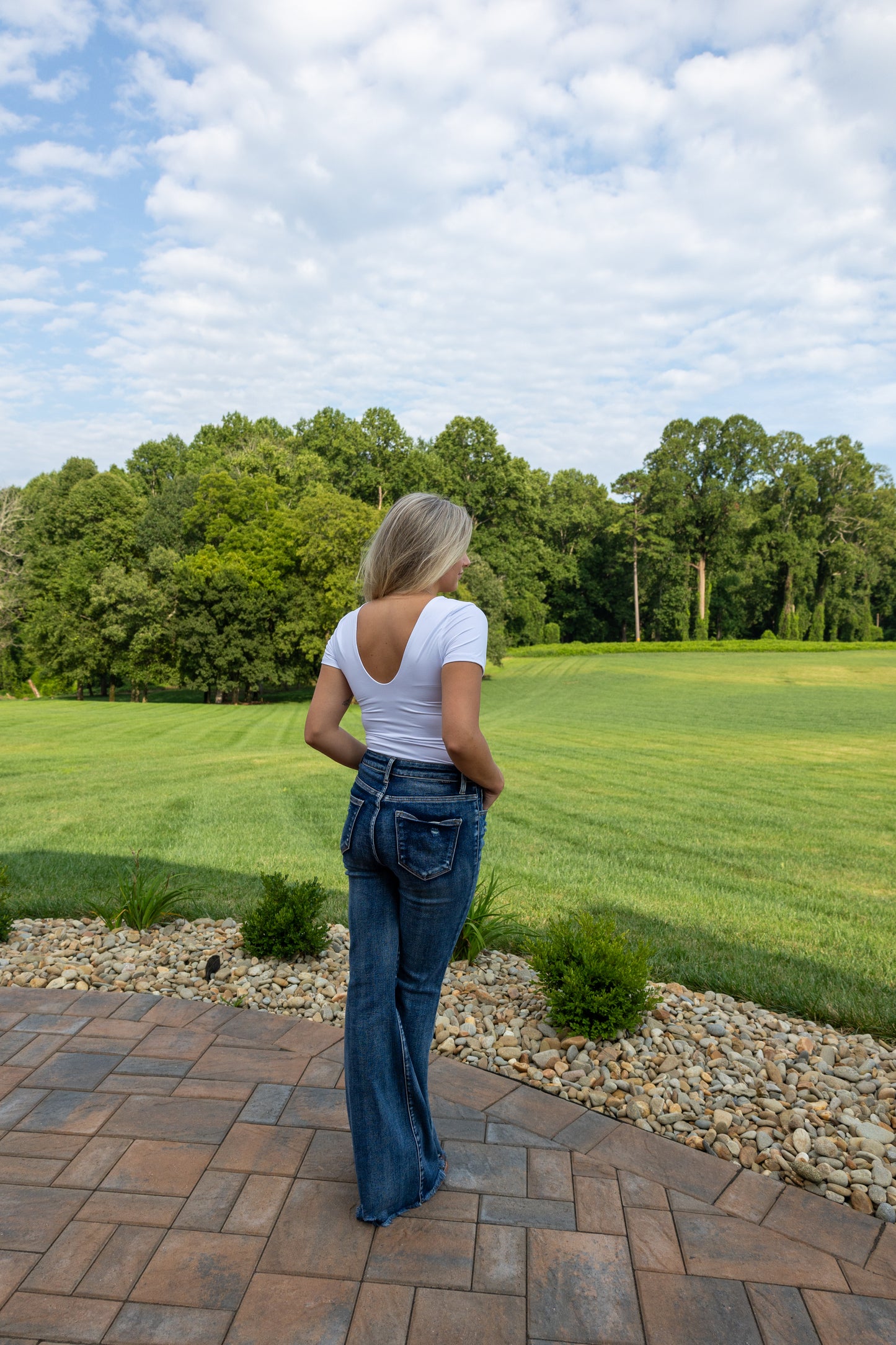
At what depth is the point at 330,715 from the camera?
2197mm

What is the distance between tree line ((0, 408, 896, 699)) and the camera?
1167 inches

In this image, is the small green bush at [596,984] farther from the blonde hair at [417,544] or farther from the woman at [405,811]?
the blonde hair at [417,544]

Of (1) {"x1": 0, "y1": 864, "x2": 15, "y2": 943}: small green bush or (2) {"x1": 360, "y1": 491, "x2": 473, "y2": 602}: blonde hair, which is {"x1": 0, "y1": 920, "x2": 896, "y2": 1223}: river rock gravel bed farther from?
(2) {"x1": 360, "y1": 491, "x2": 473, "y2": 602}: blonde hair

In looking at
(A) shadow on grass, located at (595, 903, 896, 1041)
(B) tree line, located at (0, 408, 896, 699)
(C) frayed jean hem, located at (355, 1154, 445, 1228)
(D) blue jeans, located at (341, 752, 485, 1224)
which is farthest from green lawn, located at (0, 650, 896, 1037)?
(B) tree line, located at (0, 408, 896, 699)

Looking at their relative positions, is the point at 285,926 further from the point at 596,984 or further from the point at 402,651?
the point at 402,651

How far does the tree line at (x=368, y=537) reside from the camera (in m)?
29.6

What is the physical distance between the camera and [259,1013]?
3.33 m

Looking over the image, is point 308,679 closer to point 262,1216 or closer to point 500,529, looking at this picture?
point 500,529

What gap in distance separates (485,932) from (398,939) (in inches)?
76.3

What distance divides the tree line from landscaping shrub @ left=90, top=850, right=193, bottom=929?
2307 cm

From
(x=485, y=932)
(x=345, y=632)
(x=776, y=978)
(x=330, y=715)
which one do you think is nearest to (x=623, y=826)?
(x=776, y=978)

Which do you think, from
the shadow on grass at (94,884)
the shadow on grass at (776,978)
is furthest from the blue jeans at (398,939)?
the shadow on grass at (94,884)

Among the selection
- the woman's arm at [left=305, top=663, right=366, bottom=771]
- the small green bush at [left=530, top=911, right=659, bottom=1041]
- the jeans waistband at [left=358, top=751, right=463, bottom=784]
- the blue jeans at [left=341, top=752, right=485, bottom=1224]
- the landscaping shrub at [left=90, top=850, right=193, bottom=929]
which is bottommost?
the landscaping shrub at [left=90, top=850, right=193, bottom=929]

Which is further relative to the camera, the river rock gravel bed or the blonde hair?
the river rock gravel bed
